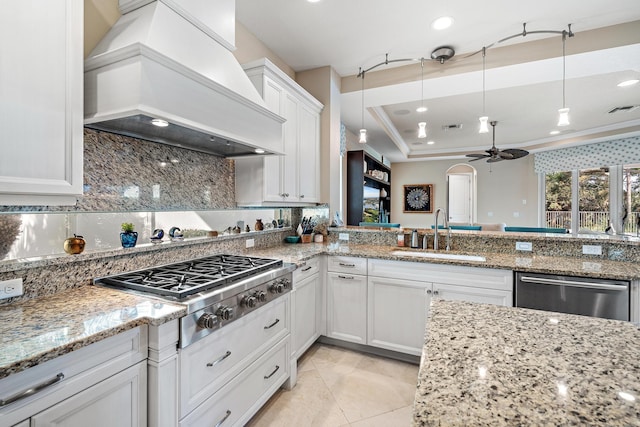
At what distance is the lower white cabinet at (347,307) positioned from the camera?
8.46 feet

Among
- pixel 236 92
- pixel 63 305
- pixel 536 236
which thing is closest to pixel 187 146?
pixel 236 92

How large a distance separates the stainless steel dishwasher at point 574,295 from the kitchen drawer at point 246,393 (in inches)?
66.1

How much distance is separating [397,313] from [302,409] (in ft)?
3.34

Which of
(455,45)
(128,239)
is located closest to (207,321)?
(128,239)

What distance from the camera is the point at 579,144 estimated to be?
20.0ft

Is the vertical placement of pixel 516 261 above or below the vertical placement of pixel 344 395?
above

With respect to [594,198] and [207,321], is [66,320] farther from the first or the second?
[594,198]

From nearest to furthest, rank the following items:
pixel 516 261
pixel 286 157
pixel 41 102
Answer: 1. pixel 41 102
2. pixel 516 261
3. pixel 286 157

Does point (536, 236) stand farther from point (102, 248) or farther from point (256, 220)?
point (102, 248)

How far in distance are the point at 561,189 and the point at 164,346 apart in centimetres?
812

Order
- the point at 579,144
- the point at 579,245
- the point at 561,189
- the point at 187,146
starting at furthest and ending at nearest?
the point at 561,189
the point at 579,144
the point at 579,245
the point at 187,146

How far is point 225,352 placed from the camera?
150 centimetres

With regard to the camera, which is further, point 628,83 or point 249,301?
point 628,83

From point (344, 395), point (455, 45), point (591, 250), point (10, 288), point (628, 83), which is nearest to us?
point (10, 288)
